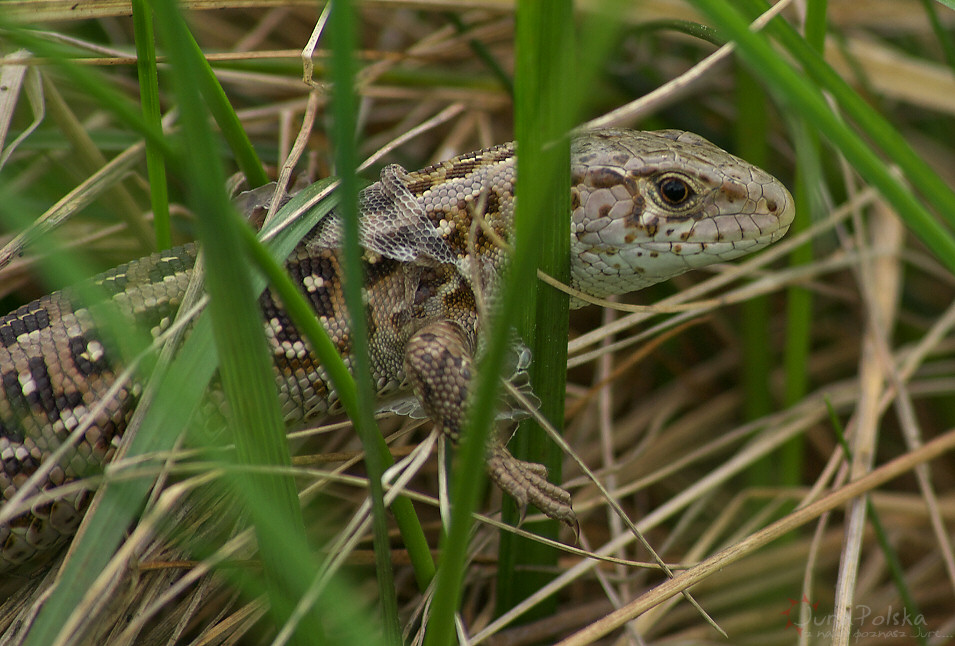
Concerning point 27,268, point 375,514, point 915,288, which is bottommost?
point 915,288

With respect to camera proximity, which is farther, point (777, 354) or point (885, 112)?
point (777, 354)

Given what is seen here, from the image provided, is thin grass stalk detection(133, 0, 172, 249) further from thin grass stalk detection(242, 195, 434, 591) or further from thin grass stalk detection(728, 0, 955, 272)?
thin grass stalk detection(728, 0, 955, 272)

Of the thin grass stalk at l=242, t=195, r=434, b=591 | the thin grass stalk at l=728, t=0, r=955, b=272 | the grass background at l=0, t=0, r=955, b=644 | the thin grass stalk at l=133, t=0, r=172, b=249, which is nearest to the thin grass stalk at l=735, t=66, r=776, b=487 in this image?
the grass background at l=0, t=0, r=955, b=644

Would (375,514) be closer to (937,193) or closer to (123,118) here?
(123,118)

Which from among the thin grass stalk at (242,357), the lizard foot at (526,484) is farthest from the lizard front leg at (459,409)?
the thin grass stalk at (242,357)

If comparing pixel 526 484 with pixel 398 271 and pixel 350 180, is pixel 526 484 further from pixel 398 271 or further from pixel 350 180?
pixel 350 180

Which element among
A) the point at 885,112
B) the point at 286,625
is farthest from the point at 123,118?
the point at 885,112
